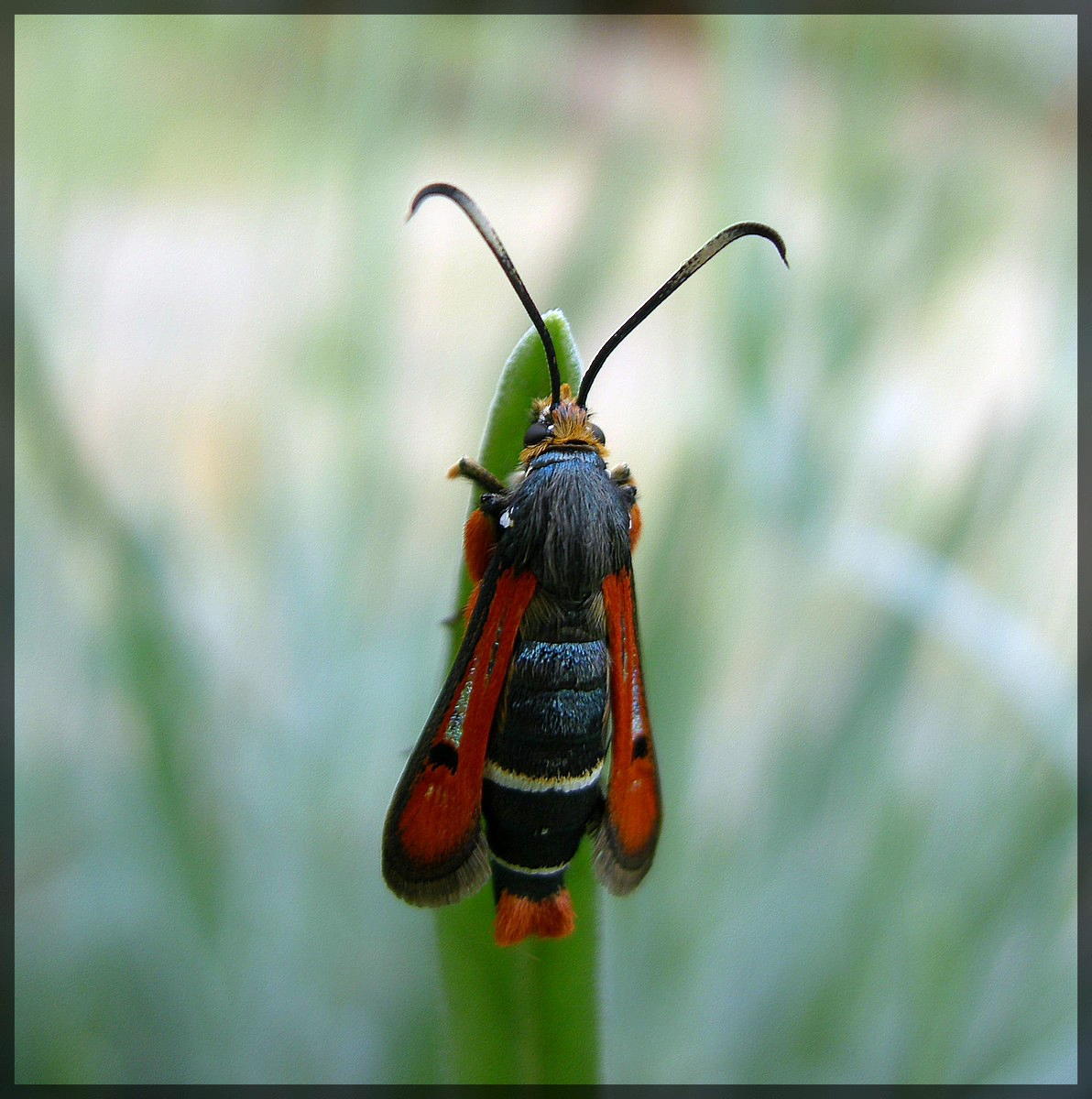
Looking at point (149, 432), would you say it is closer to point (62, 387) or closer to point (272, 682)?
point (62, 387)

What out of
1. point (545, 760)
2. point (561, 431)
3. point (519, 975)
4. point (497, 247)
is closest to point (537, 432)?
point (561, 431)

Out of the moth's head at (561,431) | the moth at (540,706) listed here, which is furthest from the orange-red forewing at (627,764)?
the moth's head at (561,431)

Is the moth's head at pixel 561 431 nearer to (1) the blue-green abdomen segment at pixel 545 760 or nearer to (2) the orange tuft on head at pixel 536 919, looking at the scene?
(1) the blue-green abdomen segment at pixel 545 760

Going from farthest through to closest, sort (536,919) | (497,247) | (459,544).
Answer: (459,544)
(497,247)
(536,919)

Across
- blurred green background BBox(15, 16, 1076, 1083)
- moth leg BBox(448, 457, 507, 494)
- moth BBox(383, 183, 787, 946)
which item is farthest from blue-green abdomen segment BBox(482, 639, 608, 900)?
blurred green background BBox(15, 16, 1076, 1083)

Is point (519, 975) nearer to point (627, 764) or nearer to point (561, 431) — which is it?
point (627, 764)
